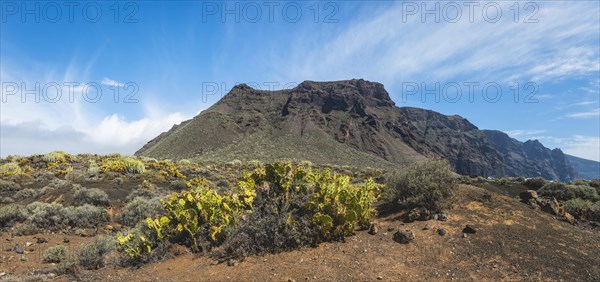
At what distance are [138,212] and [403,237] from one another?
33.2 ft

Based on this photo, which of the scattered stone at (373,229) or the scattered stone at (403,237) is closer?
the scattered stone at (403,237)

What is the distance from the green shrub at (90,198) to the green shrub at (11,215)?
2.20m

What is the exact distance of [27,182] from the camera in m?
19.6

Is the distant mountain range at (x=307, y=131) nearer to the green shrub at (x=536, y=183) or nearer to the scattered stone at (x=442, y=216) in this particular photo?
the green shrub at (x=536, y=183)

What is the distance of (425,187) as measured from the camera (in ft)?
29.1

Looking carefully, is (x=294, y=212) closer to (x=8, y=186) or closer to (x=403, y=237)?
(x=403, y=237)

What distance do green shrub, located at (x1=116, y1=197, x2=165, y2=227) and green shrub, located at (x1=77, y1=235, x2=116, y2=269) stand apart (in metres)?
4.33

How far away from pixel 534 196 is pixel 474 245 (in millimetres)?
4651

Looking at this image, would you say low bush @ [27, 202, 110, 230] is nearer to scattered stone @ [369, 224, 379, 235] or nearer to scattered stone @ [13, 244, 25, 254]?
scattered stone @ [13, 244, 25, 254]

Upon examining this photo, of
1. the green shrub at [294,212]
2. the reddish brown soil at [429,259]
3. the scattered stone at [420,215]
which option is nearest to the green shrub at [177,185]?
the reddish brown soil at [429,259]

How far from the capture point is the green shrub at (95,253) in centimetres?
783

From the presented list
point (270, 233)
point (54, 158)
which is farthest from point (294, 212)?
point (54, 158)

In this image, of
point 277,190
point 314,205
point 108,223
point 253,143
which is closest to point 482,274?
point 314,205

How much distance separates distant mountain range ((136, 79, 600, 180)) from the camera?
8062cm
